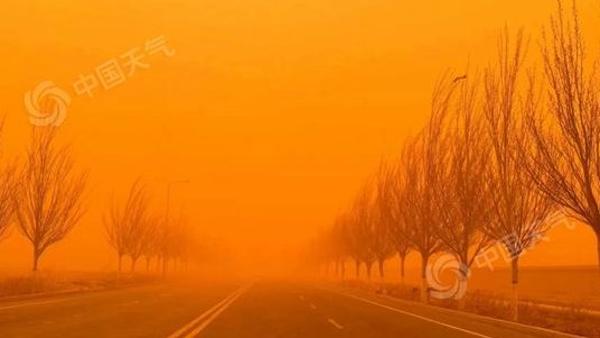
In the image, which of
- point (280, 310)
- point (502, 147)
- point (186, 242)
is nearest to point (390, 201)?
point (502, 147)

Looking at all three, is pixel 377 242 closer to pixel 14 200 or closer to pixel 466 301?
pixel 466 301

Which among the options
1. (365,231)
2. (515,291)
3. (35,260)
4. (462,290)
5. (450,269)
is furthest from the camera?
(365,231)

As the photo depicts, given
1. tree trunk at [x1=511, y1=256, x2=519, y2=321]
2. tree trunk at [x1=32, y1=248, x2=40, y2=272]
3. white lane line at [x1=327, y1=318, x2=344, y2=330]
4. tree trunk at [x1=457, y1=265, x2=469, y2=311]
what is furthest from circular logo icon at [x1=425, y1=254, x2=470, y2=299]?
tree trunk at [x1=32, y1=248, x2=40, y2=272]

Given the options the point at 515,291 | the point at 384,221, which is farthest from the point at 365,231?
the point at 515,291

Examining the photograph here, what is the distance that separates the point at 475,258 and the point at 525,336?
13.2 m

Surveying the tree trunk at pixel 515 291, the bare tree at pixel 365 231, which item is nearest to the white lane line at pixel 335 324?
the tree trunk at pixel 515 291

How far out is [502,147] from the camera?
2438 centimetres

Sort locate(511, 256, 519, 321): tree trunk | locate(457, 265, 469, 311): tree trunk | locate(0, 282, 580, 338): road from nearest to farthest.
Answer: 1. locate(0, 282, 580, 338): road
2. locate(511, 256, 519, 321): tree trunk
3. locate(457, 265, 469, 311): tree trunk

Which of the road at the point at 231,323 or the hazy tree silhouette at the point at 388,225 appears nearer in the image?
the road at the point at 231,323

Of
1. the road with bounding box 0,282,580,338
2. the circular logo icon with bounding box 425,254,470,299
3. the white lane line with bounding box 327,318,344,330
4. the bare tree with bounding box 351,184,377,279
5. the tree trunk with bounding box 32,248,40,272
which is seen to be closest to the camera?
the road with bounding box 0,282,580,338

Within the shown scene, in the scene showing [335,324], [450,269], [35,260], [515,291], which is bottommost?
[335,324]

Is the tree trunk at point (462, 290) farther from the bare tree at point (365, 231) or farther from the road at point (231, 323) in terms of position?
the bare tree at point (365, 231)

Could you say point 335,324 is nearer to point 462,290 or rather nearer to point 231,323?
point 231,323

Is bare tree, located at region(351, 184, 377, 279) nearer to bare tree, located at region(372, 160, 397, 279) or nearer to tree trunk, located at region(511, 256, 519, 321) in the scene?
bare tree, located at region(372, 160, 397, 279)
